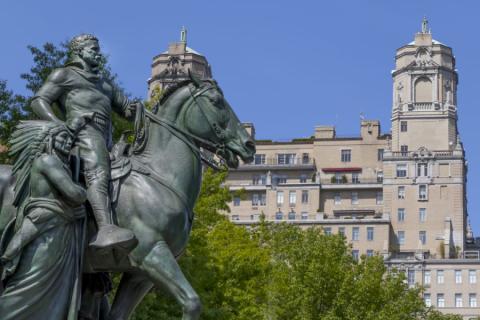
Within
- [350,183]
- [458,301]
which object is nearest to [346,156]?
[350,183]

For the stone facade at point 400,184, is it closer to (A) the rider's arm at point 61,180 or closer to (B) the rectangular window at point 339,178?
(B) the rectangular window at point 339,178

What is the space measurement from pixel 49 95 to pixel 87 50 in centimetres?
67

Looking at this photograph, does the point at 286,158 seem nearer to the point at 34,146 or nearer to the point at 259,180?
the point at 259,180

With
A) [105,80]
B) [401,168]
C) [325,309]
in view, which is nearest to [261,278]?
[325,309]

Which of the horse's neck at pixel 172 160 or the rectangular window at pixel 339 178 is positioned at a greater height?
the rectangular window at pixel 339 178

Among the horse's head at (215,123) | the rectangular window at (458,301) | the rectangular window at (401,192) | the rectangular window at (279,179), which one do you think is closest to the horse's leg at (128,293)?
the horse's head at (215,123)

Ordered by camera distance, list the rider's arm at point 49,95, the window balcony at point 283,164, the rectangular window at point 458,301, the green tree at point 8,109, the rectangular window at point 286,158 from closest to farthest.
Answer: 1. the rider's arm at point 49,95
2. the green tree at point 8,109
3. the rectangular window at point 458,301
4. the window balcony at point 283,164
5. the rectangular window at point 286,158

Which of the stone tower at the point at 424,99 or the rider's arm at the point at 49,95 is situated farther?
the stone tower at the point at 424,99

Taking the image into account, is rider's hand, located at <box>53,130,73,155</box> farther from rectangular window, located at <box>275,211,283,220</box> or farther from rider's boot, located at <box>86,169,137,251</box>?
rectangular window, located at <box>275,211,283,220</box>

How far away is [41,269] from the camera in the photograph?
11602mm

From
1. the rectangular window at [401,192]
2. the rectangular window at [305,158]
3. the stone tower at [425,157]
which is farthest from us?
the rectangular window at [305,158]

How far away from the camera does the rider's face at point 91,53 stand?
12.6 metres

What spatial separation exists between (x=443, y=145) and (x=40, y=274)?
6373 inches

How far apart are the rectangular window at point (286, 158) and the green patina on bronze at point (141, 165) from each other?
16687cm
